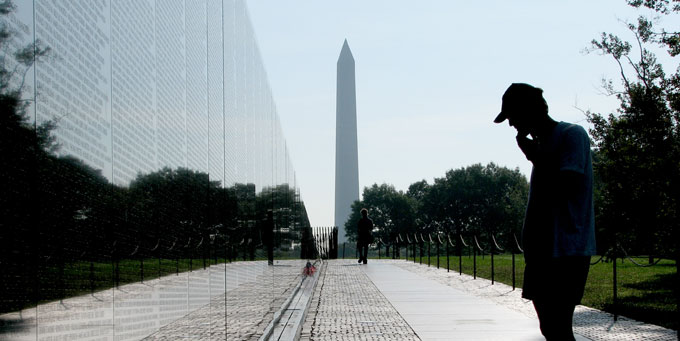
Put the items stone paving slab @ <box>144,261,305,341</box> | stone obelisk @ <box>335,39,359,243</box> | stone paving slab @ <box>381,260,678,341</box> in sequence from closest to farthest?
1. stone paving slab @ <box>144,261,305,341</box>
2. stone paving slab @ <box>381,260,678,341</box>
3. stone obelisk @ <box>335,39,359,243</box>

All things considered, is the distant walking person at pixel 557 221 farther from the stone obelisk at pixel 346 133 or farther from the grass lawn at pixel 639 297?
the stone obelisk at pixel 346 133

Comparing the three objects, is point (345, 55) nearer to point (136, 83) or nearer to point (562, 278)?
point (562, 278)

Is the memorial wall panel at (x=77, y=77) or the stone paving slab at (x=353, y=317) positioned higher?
the memorial wall panel at (x=77, y=77)

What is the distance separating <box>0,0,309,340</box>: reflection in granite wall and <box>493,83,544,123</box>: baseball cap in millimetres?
1511

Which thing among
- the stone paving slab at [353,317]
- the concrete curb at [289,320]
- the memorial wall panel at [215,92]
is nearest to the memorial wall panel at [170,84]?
the memorial wall panel at [215,92]

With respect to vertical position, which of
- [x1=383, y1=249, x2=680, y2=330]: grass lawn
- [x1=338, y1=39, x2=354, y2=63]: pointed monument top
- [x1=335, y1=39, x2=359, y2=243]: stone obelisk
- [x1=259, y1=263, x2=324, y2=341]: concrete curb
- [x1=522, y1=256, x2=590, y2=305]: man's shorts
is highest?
[x1=338, y1=39, x2=354, y2=63]: pointed monument top

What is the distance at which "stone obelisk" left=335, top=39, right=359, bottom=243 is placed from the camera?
6312 cm

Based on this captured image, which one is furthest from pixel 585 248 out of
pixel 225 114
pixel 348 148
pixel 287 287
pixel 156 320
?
pixel 348 148

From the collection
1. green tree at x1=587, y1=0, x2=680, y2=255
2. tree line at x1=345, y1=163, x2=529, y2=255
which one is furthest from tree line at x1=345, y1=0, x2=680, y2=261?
tree line at x1=345, y1=163, x2=529, y2=255

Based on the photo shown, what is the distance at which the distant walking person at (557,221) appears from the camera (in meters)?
3.38

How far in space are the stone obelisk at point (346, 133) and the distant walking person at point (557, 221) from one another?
195ft

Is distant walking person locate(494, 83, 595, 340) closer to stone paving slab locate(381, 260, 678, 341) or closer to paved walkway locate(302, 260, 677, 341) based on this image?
paved walkway locate(302, 260, 677, 341)

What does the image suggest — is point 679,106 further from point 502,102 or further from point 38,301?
point 38,301

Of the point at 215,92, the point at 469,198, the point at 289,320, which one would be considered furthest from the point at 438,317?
the point at 469,198
